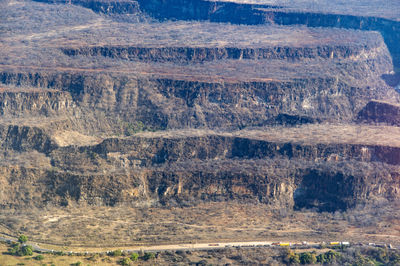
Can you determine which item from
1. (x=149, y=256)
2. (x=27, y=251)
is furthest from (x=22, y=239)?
(x=149, y=256)

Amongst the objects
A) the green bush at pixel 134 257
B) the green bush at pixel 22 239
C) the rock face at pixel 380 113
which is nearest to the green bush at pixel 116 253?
the green bush at pixel 134 257

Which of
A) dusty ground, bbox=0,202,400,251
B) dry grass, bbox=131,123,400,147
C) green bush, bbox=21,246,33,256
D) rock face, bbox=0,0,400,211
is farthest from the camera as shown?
dry grass, bbox=131,123,400,147

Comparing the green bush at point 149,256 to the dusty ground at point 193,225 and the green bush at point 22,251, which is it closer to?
the dusty ground at point 193,225

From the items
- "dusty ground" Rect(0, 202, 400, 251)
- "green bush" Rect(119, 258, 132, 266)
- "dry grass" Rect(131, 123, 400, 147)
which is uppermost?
"dry grass" Rect(131, 123, 400, 147)

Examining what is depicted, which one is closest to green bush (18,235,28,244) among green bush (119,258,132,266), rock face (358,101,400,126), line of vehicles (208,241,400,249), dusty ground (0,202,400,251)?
dusty ground (0,202,400,251)

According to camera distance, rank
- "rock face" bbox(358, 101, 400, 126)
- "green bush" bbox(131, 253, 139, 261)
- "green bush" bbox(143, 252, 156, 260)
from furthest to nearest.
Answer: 1. "rock face" bbox(358, 101, 400, 126)
2. "green bush" bbox(143, 252, 156, 260)
3. "green bush" bbox(131, 253, 139, 261)

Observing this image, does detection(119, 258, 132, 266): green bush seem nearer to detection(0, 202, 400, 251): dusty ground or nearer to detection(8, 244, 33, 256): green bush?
detection(0, 202, 400, 251): dusty ground

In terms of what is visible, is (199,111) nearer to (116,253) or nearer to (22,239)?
(116,253)

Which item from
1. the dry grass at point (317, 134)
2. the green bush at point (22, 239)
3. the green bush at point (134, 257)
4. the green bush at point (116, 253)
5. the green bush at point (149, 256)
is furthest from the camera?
the dry grass at point (317, 134)

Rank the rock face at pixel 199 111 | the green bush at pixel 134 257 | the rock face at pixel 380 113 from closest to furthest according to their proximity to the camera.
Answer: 1. the green bush at pixel 134 257
2. the rock face at pixel 199 111
3. the rock face at pixel 380 113

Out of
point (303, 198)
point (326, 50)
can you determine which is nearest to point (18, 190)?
point (303, 198)
